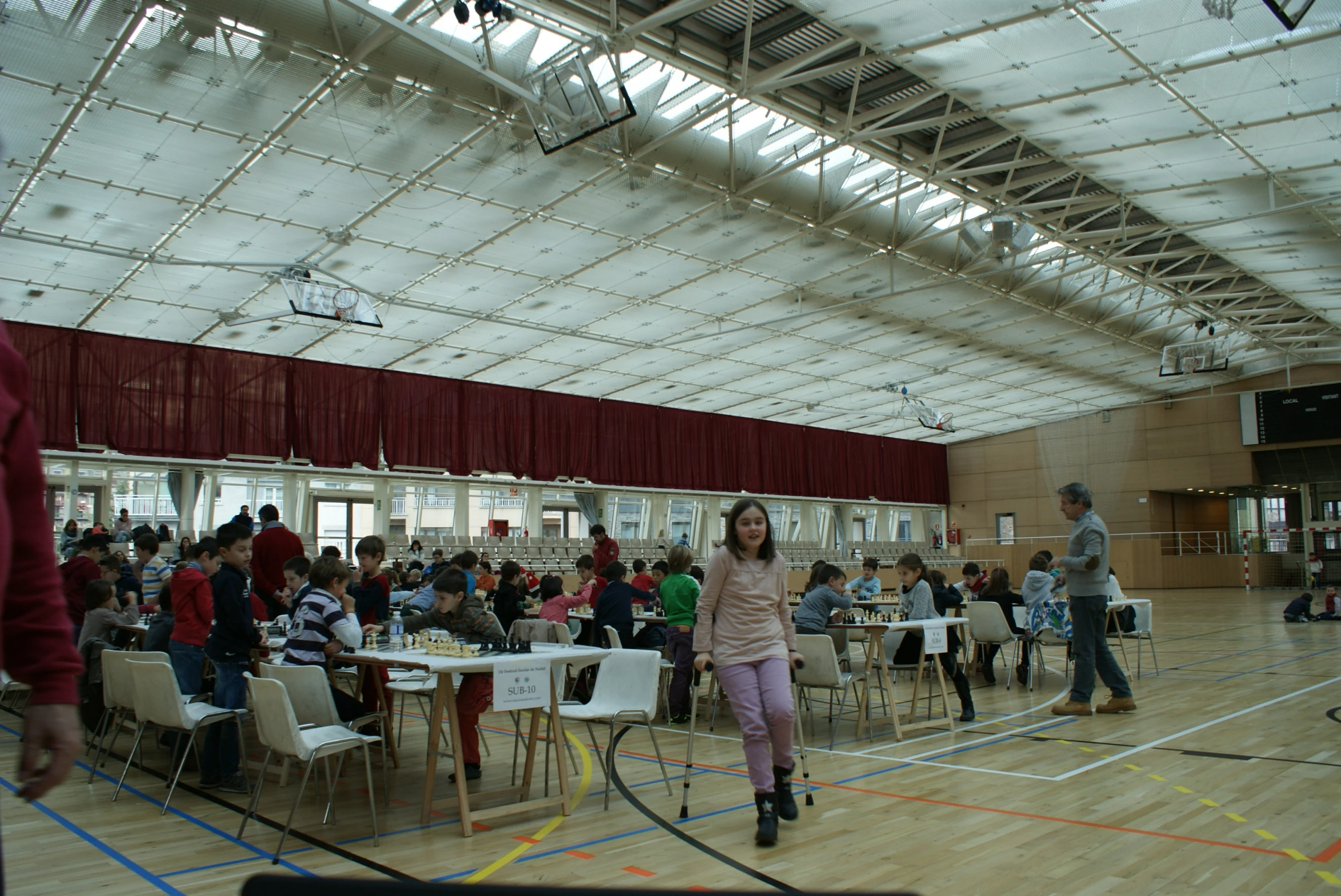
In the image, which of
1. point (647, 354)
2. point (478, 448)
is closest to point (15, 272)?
point (478, 448)

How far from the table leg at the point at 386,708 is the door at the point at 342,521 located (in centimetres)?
1631

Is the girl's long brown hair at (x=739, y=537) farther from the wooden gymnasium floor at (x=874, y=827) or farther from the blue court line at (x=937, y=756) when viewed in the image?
the blue court line at (x=937, y=756)

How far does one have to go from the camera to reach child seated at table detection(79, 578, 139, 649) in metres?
7.60

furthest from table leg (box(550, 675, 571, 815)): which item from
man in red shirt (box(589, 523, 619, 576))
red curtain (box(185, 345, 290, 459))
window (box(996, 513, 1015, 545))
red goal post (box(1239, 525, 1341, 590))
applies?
window (box(996, 513, 1015, 545))

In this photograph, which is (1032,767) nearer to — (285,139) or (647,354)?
(285,139)

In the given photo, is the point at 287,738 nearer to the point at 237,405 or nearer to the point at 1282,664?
the point at 1282,664

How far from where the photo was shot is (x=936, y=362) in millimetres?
25828

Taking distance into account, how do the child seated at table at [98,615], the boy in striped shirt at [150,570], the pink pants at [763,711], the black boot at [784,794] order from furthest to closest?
the boy in striped shirt at [150,570]
the child seated at table at [98,615]
the black boot at [784,794]
the pink pants at [763,711]

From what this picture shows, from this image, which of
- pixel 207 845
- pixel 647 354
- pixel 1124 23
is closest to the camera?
pixel 207 845

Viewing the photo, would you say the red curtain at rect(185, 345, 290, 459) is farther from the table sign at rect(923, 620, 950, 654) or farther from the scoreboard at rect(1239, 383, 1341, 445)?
the scoreboard at rect(1239, 383, 1341, 445)

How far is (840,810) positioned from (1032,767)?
1684 mm

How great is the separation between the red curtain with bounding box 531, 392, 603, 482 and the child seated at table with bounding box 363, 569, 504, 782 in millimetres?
18218

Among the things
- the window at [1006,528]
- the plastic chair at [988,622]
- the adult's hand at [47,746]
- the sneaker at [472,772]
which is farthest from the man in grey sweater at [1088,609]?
the window at [1006,528]

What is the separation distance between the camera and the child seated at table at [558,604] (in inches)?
373
